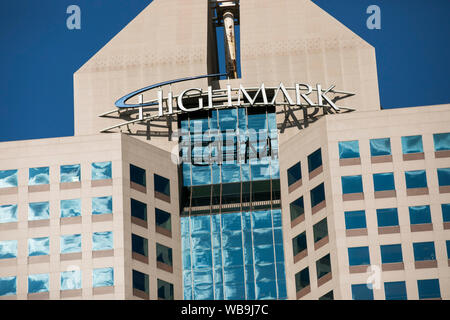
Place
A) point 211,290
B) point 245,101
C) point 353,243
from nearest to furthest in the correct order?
point 353,243 < point 211,290 < point 245,101

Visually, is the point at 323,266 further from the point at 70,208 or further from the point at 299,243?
the point at 70,208

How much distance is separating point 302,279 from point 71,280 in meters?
22.1

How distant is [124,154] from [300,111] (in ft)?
66.3

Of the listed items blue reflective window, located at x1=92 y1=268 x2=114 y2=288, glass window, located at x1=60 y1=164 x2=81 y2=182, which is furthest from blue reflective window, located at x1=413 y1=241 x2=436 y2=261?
glass window, located at x1=60 y1=164 x2=81 y2=182

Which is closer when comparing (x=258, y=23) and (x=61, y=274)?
(x=61, y=274)

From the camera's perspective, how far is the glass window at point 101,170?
9931cm

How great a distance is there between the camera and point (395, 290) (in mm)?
92500

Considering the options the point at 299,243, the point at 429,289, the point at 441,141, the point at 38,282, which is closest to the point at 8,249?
the point at 38,282

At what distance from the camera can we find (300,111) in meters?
108

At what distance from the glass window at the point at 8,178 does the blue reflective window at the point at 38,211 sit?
299 centimetres

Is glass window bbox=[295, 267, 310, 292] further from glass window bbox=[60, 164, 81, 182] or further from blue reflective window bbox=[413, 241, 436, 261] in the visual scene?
glass window bbox=[60, 164, 81, 182]

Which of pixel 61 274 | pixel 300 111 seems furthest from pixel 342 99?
pixel 61 274

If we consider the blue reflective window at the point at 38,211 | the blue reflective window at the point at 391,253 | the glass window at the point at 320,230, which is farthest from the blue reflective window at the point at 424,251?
the blue reflective window at the point at 38,211
